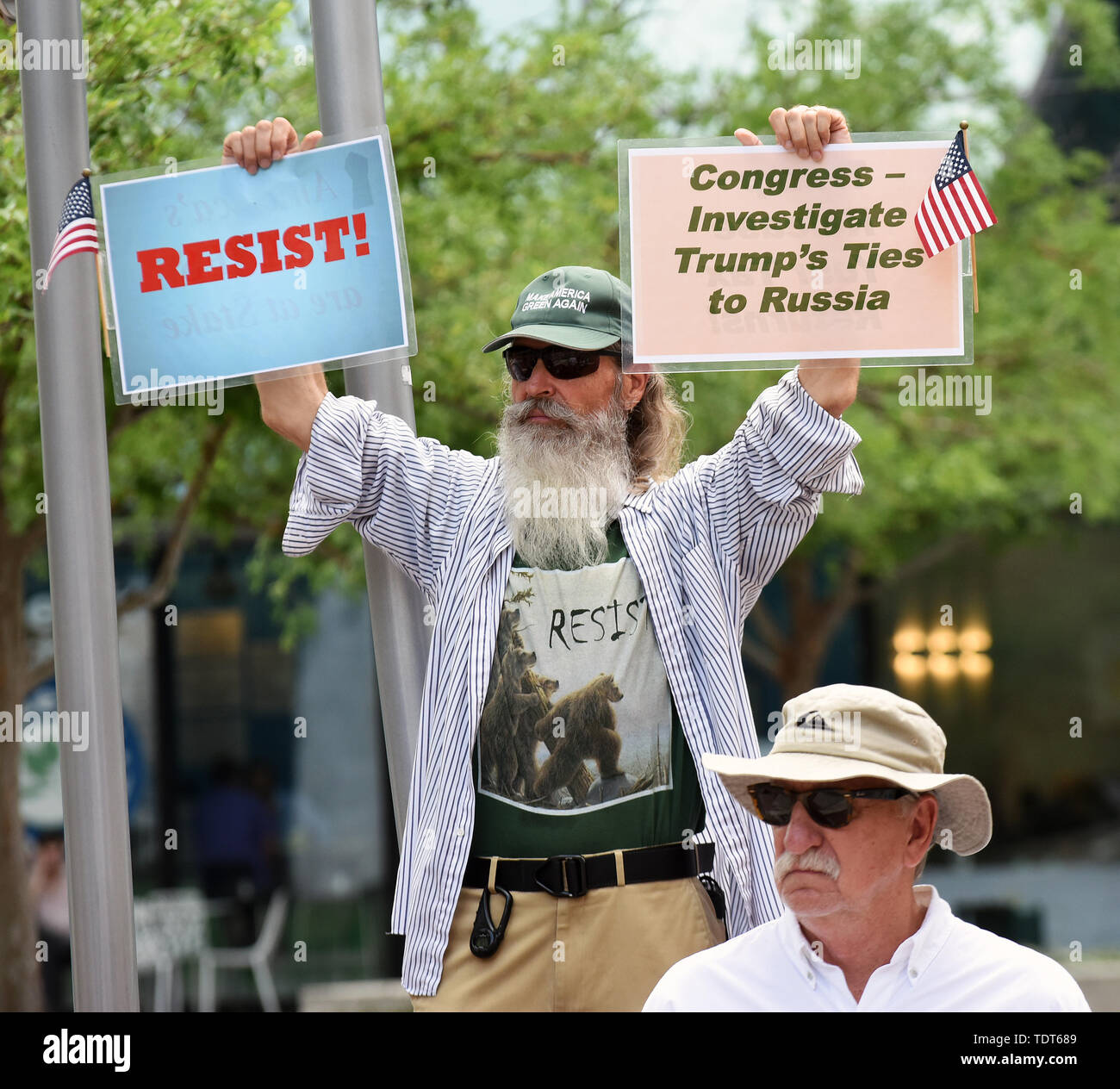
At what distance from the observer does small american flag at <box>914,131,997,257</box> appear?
290 cm

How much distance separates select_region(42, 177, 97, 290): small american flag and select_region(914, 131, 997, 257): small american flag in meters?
1.65

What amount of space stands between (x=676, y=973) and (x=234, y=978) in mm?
9237

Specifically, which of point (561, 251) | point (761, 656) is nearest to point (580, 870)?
point (561, 251)

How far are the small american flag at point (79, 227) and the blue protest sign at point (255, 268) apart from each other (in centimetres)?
4

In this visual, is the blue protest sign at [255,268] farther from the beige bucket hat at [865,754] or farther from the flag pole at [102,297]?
the beige bucket hat at [865,754]

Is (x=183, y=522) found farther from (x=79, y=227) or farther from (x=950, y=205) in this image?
(x=950, y=205)

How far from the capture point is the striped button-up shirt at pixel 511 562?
2967mm

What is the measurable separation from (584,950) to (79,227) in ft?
5.79

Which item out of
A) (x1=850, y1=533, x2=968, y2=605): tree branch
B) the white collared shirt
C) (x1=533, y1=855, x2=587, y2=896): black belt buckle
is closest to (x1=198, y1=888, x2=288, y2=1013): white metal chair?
(x1=850, y1=533, x2=968, y2=605): tree branch

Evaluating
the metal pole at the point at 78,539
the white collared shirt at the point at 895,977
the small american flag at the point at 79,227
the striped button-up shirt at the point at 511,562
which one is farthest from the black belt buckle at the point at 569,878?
the small american flag at the point at 79,227

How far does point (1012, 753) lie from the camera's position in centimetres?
1331

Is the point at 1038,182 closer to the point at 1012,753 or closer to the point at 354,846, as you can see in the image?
the point at 1012,753
